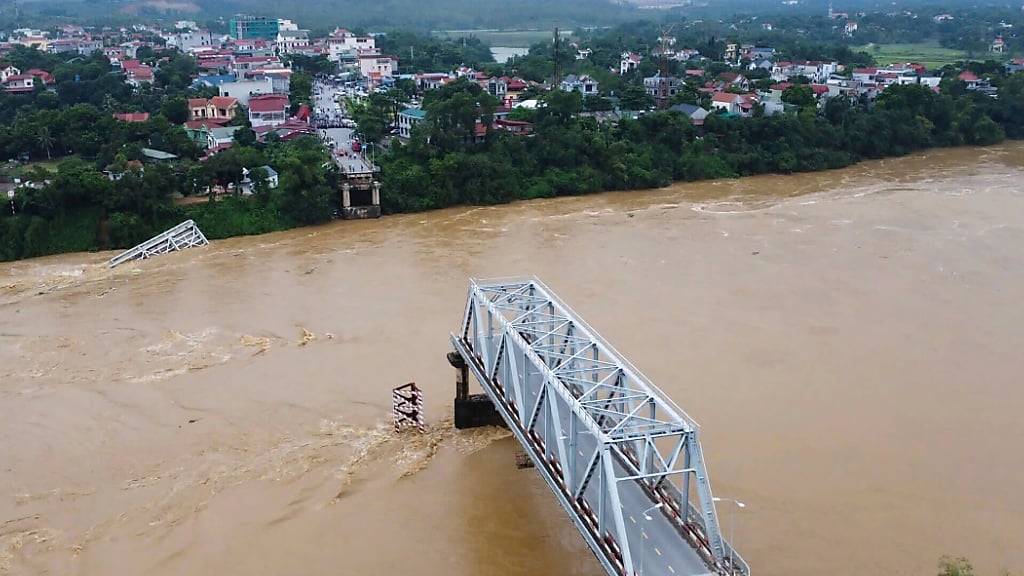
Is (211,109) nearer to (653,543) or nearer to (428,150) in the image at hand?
(428,150)

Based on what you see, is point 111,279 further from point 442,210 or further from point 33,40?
point 33,40

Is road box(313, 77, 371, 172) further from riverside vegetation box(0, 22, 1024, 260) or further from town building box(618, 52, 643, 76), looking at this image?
town building box(618, 52, 643, 76)

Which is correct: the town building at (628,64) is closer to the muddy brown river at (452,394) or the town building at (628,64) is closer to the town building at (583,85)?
the town building at (583,85)

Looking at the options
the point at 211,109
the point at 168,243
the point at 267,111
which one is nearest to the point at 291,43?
the point at 211,109

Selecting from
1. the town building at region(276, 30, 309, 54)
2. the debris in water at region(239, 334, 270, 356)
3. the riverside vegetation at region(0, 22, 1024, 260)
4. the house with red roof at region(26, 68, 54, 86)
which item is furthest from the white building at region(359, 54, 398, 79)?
the debris in water at region(239, 334, 270, 356)

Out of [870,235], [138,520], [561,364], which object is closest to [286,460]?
[138,520]
